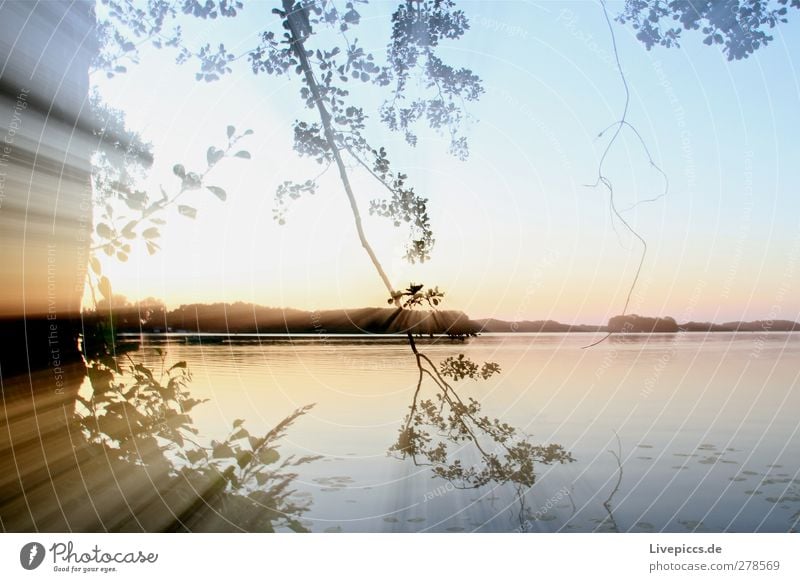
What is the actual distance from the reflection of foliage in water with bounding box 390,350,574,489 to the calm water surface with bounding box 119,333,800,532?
0.04 m

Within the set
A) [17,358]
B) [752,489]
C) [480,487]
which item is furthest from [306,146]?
[752,489]

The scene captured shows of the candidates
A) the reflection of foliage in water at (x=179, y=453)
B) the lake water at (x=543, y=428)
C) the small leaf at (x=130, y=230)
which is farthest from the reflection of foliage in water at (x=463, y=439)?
the small leaf at (x=130, y=230)

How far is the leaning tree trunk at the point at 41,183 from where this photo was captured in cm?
204

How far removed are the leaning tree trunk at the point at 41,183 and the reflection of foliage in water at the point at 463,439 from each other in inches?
48.2

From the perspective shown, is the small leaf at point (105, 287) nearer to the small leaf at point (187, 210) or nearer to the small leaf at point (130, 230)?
the small leaf at point (130, 230)

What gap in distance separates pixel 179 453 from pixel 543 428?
4.23 ft

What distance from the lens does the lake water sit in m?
2.11

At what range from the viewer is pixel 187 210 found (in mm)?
2025

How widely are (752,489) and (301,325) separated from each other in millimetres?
1811

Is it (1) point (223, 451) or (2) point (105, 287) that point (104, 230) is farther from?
(1) point (223, 451)
